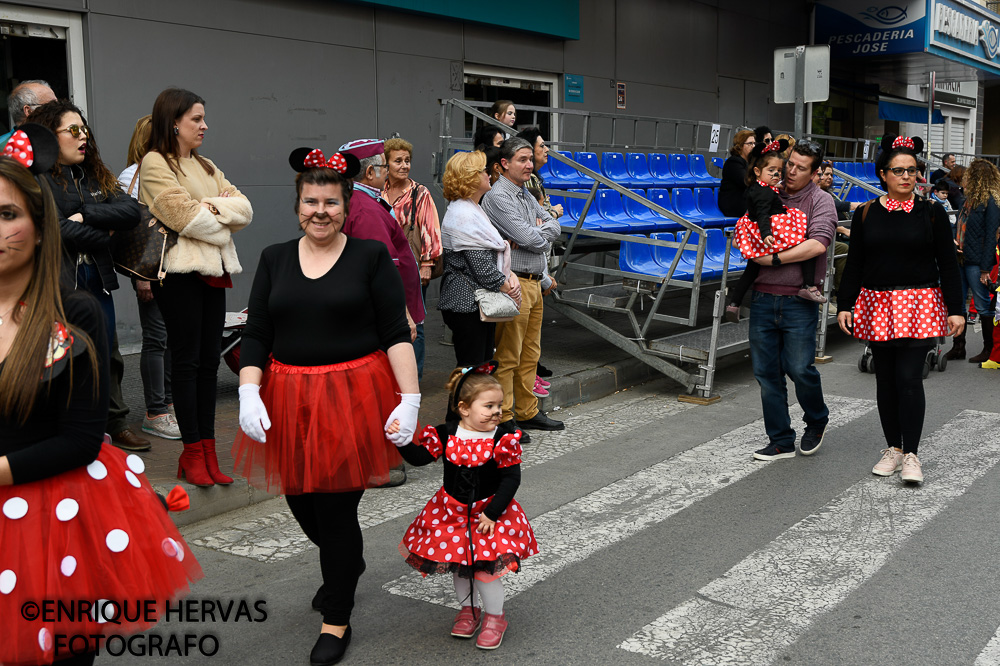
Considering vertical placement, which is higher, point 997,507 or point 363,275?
point 363,275

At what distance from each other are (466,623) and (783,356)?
136 inches

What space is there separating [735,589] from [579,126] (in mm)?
10640

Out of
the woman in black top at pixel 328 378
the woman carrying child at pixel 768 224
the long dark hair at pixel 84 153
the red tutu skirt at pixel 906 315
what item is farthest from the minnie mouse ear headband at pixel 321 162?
the red tutu skirt at pixel 906 315

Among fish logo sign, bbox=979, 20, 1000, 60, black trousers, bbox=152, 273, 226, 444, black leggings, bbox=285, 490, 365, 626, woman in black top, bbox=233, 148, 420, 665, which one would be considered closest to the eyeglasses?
black trousers, bbox=152, 273, 226, 444

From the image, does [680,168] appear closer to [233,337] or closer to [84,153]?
[233,337]

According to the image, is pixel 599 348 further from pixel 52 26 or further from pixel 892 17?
pixel 892 17

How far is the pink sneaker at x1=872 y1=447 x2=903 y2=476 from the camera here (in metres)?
6.04

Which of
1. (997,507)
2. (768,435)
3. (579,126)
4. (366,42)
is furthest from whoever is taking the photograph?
(579,126)

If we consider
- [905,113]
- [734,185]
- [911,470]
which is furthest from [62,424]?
[905,113]

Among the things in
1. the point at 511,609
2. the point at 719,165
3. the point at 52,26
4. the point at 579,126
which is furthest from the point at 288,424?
the point at 719,165

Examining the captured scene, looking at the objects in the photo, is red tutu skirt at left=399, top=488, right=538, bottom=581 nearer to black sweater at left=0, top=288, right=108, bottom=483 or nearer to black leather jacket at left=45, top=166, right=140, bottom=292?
black sweater at left=0, top=288, right=108, bottom=483

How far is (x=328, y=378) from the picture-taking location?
349 centimetres

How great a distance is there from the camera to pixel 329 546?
3.64m

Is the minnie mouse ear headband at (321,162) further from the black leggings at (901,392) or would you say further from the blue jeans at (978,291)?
the blue jeans at (978,291)
